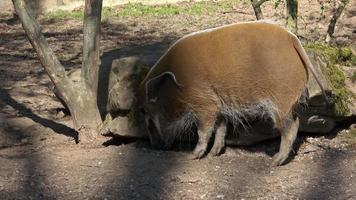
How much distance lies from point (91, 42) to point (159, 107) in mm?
752

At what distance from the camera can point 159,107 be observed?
4.50m

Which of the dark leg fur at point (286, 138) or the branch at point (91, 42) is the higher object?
the branch at point (91, 42)

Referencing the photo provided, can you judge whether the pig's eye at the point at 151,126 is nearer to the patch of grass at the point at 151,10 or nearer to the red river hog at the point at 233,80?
the red river hog at the point at 233,80

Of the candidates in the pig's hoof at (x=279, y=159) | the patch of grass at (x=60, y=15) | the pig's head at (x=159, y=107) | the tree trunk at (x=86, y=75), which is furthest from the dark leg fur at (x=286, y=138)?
the patch of grass at (x=60, y=15)

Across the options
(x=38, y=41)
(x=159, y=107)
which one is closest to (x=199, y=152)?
(x=159, y=107)

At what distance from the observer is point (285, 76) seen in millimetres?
4168

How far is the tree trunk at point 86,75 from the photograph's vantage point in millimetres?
4734

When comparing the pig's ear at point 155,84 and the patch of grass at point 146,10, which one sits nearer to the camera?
the pig's ear at point 155,84

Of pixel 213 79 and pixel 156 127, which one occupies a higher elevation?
pixel 213 79

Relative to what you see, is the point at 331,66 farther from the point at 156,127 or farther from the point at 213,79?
the point at 156,127

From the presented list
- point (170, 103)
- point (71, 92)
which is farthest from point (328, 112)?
point (71, 92)

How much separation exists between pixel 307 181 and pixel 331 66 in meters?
1.20

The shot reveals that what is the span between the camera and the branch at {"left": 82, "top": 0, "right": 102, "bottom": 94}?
4727 millimetres

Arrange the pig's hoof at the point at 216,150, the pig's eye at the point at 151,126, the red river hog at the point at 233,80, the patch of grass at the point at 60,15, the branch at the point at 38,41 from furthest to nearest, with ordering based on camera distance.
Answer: the patch of grass at the point at 60,15 → the branch at the point at 38,41 → the pig's eye at the point at 151,126 → the pig's hoof at the point at 216,150 → the red river hog at the point at 233,80
